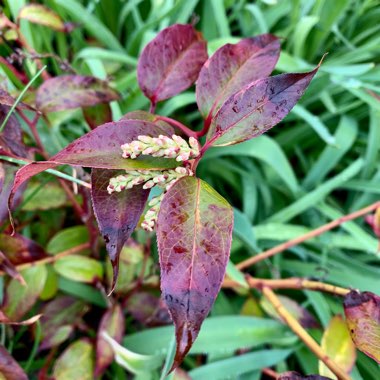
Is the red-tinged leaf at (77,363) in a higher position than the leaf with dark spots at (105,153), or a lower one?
lower

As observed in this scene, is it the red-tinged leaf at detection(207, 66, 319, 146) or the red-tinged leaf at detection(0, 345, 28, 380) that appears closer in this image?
the red-tinged leaf at detection(207, 66, 319, 146)

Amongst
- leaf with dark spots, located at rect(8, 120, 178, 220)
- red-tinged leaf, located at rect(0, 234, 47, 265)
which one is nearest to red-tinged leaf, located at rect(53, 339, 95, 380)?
red-tinged leaf, located at rect(0, 234, 47, 265)

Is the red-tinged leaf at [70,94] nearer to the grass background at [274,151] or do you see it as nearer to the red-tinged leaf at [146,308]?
the grass background at [274,151]

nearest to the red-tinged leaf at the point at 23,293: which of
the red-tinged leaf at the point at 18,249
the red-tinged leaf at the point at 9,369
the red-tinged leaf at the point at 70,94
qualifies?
the red-tinged leaf at the point at 18,249

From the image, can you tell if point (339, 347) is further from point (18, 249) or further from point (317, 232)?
point (18, 249)

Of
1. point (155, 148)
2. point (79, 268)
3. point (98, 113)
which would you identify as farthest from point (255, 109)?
point (79, 268)

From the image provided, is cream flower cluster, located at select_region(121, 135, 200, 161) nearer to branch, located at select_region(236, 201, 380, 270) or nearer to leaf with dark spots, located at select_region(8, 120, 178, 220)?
Result: leaf with dark spots, located at select_region(8, 120, 178, 220)

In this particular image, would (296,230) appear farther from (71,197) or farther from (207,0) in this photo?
(207,0)
